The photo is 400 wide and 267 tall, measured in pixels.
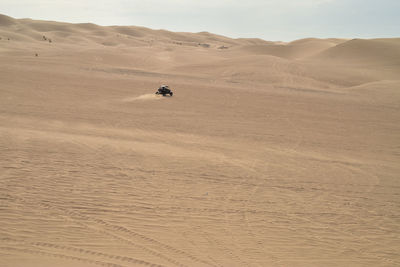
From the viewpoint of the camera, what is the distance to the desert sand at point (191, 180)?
4680 millimetres

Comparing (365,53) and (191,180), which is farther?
(365,53)

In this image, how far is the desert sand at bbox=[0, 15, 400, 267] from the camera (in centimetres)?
468

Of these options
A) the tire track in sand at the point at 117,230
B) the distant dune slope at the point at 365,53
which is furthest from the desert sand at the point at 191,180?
the distant dune slope at the point at 365,53

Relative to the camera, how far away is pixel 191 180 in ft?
22.7

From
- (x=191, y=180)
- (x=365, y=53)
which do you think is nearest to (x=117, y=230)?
(x=191, y=180)

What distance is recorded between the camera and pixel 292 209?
19.6 ft

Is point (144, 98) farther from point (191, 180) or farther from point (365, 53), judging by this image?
point (365, 53)

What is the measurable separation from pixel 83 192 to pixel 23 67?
18910 millimetres

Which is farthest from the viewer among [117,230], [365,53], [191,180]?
[365,53]

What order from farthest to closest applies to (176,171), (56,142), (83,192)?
(56,142), (176,171), (83,192)

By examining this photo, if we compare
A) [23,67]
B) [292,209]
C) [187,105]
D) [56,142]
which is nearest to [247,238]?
[292,209]

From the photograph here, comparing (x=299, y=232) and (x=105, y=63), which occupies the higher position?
(x=105, y=63)

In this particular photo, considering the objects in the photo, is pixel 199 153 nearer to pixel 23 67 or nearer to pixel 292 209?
pixel 292 209

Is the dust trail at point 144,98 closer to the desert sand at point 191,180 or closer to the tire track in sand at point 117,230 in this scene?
the desert sand at point 191,180
